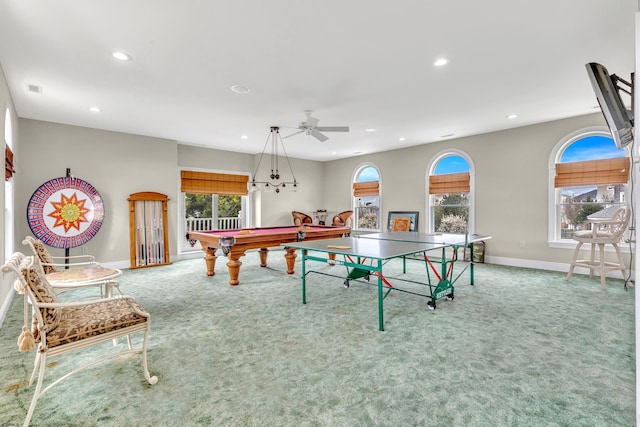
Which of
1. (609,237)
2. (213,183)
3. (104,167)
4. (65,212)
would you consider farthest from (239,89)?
(609,237)

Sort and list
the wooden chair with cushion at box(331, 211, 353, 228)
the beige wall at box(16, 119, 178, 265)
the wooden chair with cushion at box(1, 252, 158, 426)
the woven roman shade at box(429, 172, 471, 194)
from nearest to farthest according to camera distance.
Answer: the wooden chair with cushion at box(1, 252, 158, 426) → the beige wall at box(16, 119, 178, 265) → the woven roman shade at box(429, 172, 471, 194) → the wooden chair with cushion at box(331, 211, 353, 228)

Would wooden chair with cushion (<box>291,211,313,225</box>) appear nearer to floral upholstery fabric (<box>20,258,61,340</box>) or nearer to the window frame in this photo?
the window frame

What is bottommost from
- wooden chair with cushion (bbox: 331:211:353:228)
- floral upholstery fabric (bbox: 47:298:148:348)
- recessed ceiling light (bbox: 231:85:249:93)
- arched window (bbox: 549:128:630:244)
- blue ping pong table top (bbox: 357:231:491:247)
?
floral upholstery fabric (bbox: 47:298:148:348)

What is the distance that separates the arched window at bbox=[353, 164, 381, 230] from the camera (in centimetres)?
807

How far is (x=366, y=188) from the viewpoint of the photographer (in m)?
8.24

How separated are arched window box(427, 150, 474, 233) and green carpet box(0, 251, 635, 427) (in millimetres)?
2885

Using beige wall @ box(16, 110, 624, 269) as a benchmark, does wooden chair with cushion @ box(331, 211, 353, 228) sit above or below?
below

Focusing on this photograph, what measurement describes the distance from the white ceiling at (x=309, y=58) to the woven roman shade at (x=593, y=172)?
886 millimetres

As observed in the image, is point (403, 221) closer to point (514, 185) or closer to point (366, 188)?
point (366, 188)

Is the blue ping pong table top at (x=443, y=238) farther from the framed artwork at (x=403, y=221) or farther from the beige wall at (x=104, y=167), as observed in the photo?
the beige wall at (x=104, y=167)

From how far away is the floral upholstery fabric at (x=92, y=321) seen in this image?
5.60 ft

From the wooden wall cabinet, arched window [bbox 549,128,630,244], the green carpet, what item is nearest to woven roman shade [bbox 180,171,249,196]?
the wooden wall cabinet

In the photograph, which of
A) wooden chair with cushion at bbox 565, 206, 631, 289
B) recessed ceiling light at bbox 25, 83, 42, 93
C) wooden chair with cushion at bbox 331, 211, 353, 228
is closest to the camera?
recessed ceiling light at bbox 25, 83, 42, 93

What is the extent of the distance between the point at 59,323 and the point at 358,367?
1.92 metres
